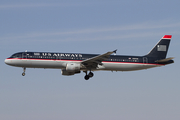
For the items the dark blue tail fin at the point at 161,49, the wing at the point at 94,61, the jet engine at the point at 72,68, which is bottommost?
the jet engine at the point at 72,68

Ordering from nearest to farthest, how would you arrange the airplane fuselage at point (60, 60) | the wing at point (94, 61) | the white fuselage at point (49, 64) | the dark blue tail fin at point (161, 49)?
the wing at point (94, 61) → the white fuselage at point (49, 64) → the airplane fuselage at point (60, 60) → the dark blue tail fin at point (161, 49)

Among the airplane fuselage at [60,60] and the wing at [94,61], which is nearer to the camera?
the wing at [94,61]

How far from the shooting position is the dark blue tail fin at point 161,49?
59619mm

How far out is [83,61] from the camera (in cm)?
5234

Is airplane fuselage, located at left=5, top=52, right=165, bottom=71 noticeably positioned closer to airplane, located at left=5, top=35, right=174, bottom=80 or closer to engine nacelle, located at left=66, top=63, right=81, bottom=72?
airplane, located at left=5, top=35, right=174, bottom=80

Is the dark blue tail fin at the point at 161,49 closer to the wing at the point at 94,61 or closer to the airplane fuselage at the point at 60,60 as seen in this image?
the airplane fuselage at the point at 60,60

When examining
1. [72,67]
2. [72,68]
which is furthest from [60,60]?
[72,68]

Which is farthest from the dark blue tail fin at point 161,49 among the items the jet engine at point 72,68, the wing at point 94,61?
the jet engine at point 72,68

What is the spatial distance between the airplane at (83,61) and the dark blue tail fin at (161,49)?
274 mm

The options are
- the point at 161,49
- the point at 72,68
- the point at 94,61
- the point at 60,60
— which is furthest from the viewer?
the point at 161,49

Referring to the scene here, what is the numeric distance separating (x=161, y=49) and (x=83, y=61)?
17.4 meters

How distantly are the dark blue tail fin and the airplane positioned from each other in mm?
274

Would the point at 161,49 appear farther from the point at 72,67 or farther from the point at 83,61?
the point at 72,67

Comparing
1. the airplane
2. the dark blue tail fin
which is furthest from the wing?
the dark blue tail fin
